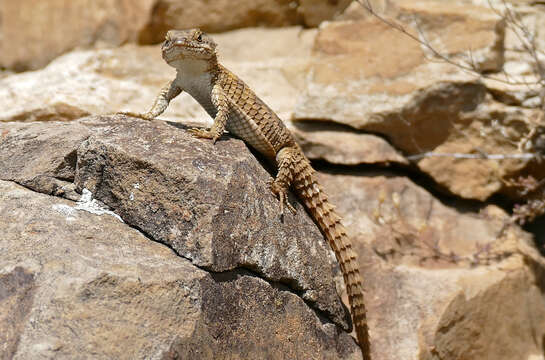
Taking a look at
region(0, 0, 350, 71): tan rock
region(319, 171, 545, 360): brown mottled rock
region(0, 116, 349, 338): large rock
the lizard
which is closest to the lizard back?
the lizard

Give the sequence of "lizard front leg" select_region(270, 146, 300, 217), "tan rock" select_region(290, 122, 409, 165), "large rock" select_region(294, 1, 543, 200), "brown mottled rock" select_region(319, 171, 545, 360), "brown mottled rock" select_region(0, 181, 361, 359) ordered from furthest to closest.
A: 1. "large rock" select_region(294, 1, 543, 200)
2. "tan rock" select_region(290, 122, 409, 165)
3. "brown mottled rock" select_region(319, 171, 545, 360)
4. "lizard front leg" select_region(270, 146, 300, 217)
5. "brown mottled rock" select_region(0, 181, 361, 359)

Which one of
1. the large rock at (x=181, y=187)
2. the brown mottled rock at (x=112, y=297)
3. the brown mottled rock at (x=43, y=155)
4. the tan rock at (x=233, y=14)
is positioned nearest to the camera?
the brown mottled rock at (x=112, y=297)

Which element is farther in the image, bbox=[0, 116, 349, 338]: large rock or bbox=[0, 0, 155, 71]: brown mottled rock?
bbox=[0, 0, 155, 71]: brown mottled rock

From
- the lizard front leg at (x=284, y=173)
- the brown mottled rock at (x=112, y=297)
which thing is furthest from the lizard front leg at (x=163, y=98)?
the brown mottled rock at (x=112, y=297)

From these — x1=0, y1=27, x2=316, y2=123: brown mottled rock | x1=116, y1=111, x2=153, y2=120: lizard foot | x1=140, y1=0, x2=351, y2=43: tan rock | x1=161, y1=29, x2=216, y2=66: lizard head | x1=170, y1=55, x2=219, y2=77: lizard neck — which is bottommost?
x1=0, y1=27, x2=316, y2=123: brown mottled rock

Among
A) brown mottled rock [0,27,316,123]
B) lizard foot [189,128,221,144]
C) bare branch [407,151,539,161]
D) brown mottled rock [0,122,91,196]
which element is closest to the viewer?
brown mottled rock [0,122,91,196]

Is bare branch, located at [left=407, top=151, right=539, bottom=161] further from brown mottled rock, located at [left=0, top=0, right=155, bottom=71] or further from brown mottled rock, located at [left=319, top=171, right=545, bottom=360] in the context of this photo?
brown mottled rock, located at [left=0, top=0, right=155, bottom=71]

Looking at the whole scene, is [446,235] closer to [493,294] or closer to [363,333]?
[493,294]

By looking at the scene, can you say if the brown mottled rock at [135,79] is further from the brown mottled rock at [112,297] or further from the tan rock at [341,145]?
the brown mottled rock at [112,297]
